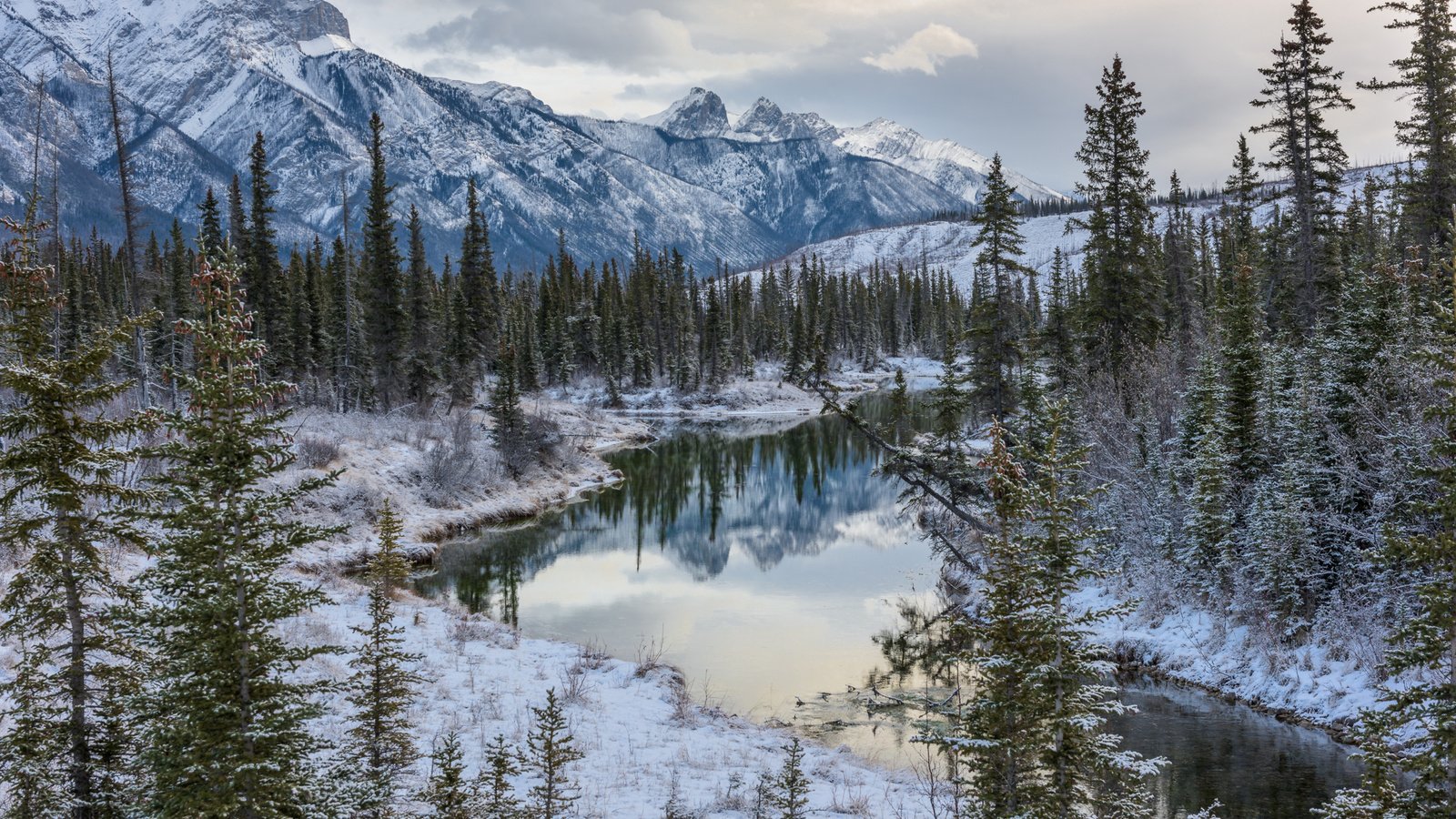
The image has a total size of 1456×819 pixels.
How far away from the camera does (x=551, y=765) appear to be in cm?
855

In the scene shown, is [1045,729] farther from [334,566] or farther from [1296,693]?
[334,566]

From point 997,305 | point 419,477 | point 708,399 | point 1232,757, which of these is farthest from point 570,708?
point 708,399

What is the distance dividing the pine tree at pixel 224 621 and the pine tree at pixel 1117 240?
29.1m

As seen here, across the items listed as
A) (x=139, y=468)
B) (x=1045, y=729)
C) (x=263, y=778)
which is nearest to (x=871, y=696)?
(x=1045, y=729)

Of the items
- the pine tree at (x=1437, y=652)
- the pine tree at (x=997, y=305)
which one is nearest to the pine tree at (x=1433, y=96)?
the pine tree at (x=997, y=305)

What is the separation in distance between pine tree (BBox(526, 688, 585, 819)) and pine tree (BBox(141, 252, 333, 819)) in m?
2.14

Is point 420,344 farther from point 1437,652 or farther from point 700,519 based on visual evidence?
point 1437,652

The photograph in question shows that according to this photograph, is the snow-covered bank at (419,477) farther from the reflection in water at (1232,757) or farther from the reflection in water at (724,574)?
the reflection in water at (1232,757)

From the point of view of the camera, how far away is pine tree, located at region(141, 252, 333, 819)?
6242mm

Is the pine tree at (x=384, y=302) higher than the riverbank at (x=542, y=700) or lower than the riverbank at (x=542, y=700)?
higher

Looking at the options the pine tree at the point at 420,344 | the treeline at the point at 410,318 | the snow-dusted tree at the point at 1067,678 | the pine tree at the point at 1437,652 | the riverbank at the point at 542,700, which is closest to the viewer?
the pine tree at the point at 1437,652

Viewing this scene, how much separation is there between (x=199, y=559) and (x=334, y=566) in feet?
65.3

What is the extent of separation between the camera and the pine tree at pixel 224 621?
6.24m

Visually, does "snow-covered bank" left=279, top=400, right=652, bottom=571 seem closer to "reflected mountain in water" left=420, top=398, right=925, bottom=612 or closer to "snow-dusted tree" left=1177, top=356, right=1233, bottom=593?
"reflected mountain in water" left=420, top=398, right=925, bottom=612
